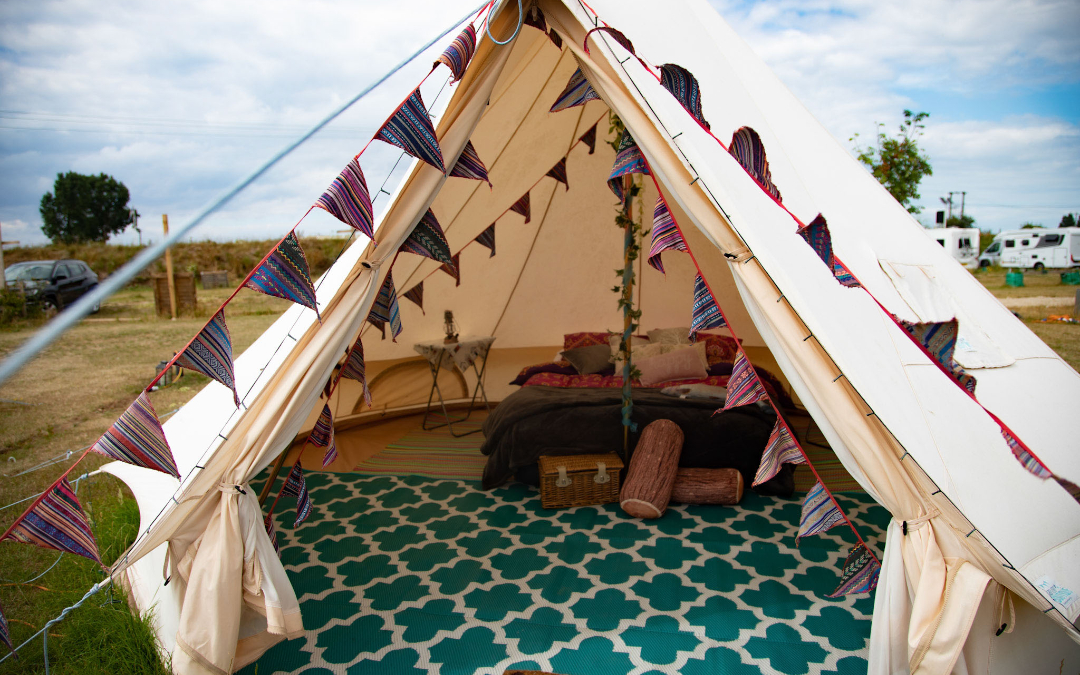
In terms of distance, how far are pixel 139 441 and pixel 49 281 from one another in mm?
7440

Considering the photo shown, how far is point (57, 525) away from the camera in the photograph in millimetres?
1680

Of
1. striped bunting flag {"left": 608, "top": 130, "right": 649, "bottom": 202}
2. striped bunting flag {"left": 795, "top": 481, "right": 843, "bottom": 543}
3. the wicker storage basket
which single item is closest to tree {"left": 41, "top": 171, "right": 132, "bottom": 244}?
the wicker storage basket

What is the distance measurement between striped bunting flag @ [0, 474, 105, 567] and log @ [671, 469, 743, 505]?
2.48 metres

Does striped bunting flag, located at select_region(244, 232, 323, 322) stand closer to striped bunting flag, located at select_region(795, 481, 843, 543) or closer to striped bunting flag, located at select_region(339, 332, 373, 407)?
striped bunting flag, located at select_region(339, 332, 373, 407)

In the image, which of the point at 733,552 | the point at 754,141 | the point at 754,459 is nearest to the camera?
the point at 754,141

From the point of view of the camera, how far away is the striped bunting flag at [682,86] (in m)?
1.93

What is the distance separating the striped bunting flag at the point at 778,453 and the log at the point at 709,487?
3.57ft

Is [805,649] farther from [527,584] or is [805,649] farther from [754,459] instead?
[754,459]

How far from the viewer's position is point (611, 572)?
2.61 metres

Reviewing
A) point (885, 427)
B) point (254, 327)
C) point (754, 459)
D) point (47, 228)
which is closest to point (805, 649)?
point (885, 427)

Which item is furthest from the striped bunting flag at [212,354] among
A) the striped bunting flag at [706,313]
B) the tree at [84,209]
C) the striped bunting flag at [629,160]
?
the tree at [84,209]

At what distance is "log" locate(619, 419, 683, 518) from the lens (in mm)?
3084

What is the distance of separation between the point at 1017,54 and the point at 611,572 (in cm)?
1264

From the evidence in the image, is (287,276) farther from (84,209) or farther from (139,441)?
(84,209)
